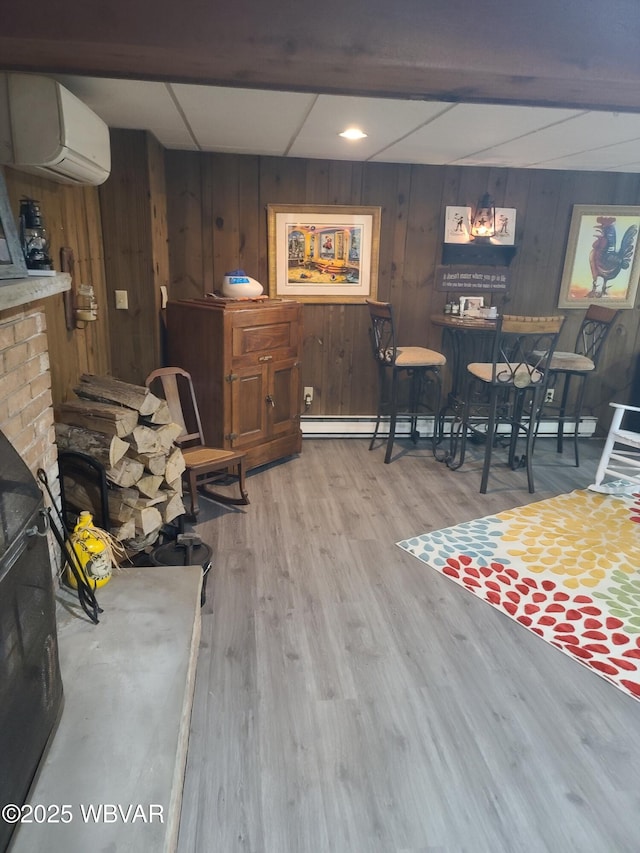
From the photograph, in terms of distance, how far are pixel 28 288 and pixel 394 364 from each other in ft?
8.73

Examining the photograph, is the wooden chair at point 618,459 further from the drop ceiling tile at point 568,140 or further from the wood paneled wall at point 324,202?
the drop ceiling tile at point 568,140

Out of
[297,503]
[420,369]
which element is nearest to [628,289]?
[420,369]

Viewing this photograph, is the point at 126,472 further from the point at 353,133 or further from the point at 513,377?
the point at 513,377

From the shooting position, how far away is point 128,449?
2498mm

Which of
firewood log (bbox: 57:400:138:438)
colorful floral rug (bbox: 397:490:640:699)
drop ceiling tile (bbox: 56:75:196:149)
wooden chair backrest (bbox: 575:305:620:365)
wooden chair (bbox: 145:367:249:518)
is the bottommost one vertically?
Answer: colorful floral rug (bbox: 397:490:640:699)

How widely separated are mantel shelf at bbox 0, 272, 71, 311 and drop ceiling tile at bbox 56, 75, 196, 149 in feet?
2.45

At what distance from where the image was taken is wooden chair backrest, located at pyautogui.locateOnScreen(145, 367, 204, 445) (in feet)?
10.4

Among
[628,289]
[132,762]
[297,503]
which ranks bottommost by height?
[297,503]

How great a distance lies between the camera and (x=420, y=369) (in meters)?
4.19

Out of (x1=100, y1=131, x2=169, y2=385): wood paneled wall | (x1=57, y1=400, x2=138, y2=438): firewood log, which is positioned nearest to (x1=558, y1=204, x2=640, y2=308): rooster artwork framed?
(x1=100, y1=131, x2=169, y2=385): wood paneled wall

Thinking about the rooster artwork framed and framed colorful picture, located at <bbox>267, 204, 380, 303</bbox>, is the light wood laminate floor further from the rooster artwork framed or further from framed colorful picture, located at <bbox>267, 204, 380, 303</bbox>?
the rooster artwork framed

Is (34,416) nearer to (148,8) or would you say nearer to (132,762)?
(132,762)

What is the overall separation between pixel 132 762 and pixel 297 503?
2.06 m

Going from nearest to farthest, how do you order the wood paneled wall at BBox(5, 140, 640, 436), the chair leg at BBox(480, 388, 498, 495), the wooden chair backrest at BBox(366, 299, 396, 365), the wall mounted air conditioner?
the wall mounted air conditioner
the wood paneled wall at BBox(5, 140, 640, 436)
the chair leg at BBox(480, 388, 498, 495)
the wooden chair backrest at BBox(366, 299, 396, 365)
